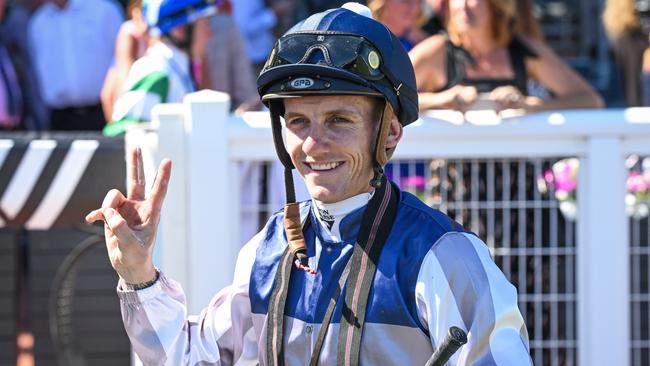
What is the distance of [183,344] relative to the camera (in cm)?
312

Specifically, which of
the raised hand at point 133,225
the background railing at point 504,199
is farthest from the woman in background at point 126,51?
the raised hand at point 133,225

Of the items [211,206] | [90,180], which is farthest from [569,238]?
[90,180]

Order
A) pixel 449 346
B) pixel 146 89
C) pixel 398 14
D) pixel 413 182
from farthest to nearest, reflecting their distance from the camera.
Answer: pixel 398 14
pixel 146 89
pixel 413 182
pixel 449 346

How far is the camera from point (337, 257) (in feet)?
9.77

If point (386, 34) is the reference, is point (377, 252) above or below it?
below

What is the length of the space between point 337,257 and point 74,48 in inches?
221

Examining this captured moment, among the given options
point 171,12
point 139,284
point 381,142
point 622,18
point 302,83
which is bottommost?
point 139,284

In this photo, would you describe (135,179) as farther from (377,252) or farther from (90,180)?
(90,180)

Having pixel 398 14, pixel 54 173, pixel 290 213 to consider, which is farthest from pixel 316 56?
pixel 398 14

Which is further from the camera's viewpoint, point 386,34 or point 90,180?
point 90,180

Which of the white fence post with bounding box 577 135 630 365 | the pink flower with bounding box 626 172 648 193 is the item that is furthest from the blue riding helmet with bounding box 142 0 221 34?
the pink flower with bounding box 626 172 648 193

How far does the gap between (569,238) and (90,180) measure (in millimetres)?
1923

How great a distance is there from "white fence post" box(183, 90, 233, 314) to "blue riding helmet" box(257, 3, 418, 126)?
5.84 ft

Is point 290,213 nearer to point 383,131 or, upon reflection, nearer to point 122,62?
point 383,131
